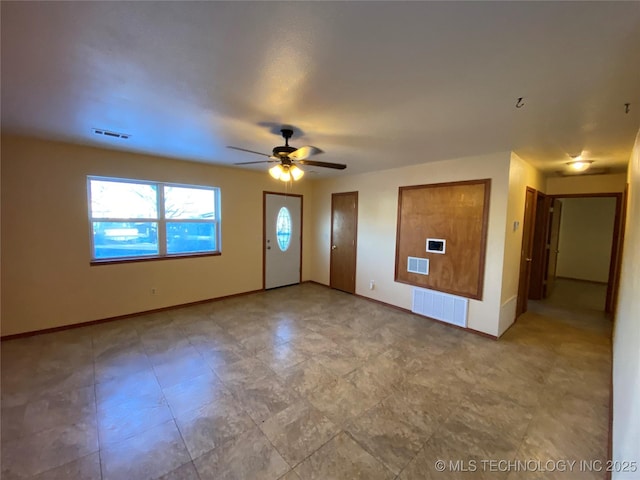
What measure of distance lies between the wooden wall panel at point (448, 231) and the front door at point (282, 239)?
7.96 feet

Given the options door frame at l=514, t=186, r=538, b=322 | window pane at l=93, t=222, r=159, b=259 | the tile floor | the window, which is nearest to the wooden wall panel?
the tile floor

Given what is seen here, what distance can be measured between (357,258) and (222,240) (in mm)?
2615

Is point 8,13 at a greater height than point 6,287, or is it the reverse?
point 8,13

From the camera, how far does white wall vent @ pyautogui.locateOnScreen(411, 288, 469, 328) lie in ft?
12.6

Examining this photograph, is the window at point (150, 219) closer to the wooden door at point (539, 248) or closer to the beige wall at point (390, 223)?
the beige wall at point (390, 223)

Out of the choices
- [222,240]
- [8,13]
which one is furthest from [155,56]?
[222,240]

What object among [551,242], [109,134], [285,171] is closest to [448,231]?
[285,171]

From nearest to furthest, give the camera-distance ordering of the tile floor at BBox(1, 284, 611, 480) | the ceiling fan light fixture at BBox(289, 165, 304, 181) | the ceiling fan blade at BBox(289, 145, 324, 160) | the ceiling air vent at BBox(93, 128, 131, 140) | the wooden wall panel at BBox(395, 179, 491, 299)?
1. the tile floor at BBox(1, 284, 611, 480)
2. the ceiling fan blade at BBox(289, 145, 324, 160)
3. the ceiling air vent at BBox(93, 128, 131, 140)
4. the ceiling fan light fixture at BBox(289, 165, 304, 181)
5. the wooden wall panel at BBox(395, 179, 491, 299)

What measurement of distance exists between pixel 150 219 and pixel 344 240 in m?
3.50

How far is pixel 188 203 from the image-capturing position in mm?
4617

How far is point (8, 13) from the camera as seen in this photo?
1.24 m

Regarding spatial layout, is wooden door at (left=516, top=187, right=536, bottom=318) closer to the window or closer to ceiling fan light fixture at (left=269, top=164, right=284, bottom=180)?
ceiling fan light fixture at (left=269, top=164, right=284, bottom=180)

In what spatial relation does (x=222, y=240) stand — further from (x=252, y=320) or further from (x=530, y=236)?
(x=530, y=236)

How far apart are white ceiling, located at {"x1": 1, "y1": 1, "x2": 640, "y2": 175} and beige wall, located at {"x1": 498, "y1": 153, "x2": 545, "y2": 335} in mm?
702
